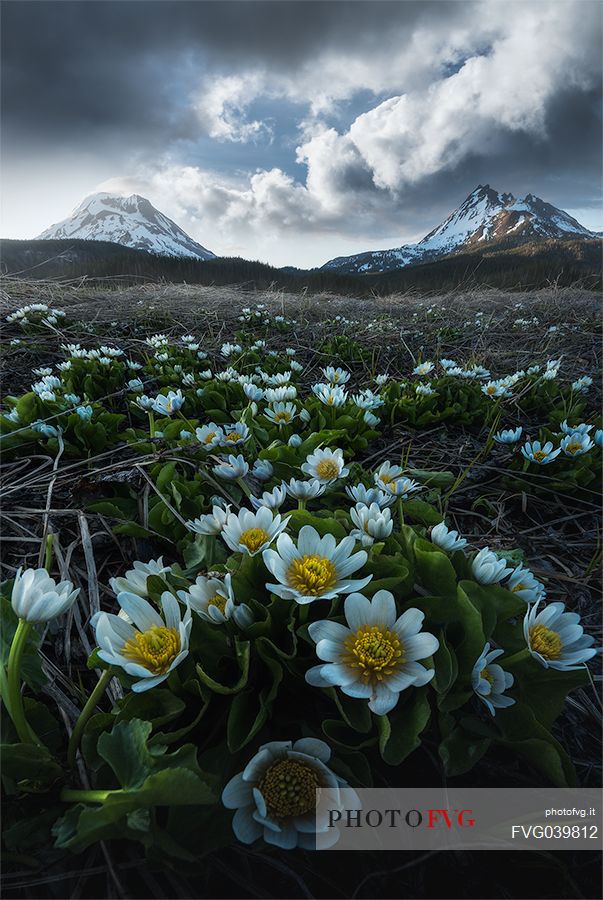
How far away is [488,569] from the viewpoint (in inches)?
42.7

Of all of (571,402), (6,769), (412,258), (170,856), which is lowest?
(170,856)

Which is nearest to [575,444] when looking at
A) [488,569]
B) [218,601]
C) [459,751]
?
[488,569]

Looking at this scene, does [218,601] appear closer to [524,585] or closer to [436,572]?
[436,572]

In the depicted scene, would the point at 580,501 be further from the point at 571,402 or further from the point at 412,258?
the point at 412,258

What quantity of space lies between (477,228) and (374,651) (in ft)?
528

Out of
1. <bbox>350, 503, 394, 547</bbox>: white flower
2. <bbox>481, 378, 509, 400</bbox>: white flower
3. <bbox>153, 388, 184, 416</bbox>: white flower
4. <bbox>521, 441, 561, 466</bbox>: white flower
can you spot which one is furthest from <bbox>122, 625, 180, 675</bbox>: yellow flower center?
<bbox>481, 378, 509, 400</bbox>: white flower

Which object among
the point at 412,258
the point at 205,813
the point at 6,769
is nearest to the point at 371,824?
the point at 205,813

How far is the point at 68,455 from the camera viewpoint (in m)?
2.21

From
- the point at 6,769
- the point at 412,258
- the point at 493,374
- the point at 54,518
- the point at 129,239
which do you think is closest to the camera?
→ the point at 6,769

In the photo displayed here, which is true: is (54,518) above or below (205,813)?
above

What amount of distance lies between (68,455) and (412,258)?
15568 centimetres

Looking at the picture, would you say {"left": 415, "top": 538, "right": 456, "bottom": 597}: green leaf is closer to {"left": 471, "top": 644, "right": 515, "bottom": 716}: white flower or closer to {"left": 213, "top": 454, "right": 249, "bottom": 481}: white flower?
{"left": 471, "top": 644, "right": 515, "bottom": 716}: white flower

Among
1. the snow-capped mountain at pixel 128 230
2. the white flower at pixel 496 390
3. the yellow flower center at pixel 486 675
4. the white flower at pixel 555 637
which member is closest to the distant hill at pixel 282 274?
the white flower at pixel 496 390

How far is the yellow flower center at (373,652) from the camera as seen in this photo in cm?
90
